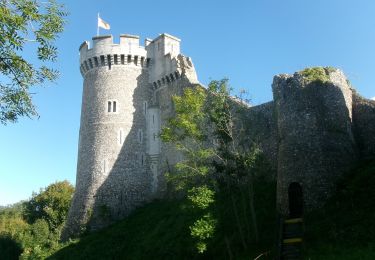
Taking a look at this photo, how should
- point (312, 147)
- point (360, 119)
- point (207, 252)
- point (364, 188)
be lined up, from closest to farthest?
point (364, 188)
point (312, 147)
point (207, 252)
point (360, 119)

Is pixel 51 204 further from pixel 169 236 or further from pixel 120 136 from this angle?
pixel 169 236

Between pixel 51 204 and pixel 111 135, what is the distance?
54.7 feet

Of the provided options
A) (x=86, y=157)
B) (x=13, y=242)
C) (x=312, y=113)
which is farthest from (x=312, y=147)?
(x=13, y=242)

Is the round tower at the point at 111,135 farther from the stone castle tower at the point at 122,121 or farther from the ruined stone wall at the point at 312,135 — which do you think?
the ruined stone wall at the point at 312,135

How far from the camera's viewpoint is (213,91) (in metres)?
23.0

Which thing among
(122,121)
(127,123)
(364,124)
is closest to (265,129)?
(364,124)

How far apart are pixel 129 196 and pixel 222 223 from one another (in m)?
14.1

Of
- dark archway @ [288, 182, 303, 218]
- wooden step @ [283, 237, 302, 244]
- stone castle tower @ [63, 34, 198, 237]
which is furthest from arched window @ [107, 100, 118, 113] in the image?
wooden step @ [283, 237, 302, 244]

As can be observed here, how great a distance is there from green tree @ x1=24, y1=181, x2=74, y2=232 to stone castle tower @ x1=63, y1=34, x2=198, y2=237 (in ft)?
33.3

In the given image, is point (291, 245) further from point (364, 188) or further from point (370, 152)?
point (370, 152)

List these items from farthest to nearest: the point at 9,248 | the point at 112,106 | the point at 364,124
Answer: the point at 9,248 < the point at 112,106 < the point at 364,124

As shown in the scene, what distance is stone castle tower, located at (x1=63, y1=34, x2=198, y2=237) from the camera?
115 ft

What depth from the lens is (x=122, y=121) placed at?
3672 centimetres

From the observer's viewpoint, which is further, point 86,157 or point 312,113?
point 86,157
